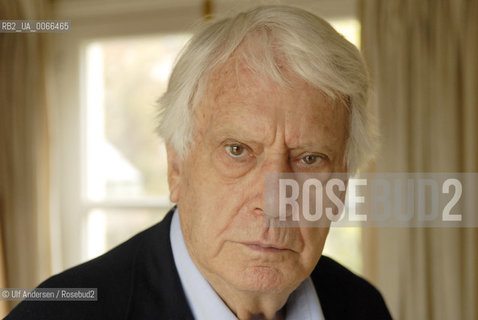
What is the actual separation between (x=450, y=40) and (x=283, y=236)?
3.21 feet

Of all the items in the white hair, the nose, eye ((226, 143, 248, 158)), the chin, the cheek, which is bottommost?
the chin

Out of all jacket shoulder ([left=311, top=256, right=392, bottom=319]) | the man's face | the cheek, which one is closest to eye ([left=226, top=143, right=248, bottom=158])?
the man's face

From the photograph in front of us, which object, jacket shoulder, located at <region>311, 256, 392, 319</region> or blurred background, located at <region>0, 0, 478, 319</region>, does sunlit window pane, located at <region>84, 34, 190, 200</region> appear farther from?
jacket shoulder, located at <region>311, 256, 392, 319</region>

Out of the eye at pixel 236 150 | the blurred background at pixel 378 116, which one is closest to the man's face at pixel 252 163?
the eye at pixel 236 150

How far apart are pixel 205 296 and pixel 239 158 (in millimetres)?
183

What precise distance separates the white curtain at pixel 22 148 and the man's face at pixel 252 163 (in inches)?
13.3

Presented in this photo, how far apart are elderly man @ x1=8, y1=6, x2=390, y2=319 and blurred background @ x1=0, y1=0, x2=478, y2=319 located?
1.42ft

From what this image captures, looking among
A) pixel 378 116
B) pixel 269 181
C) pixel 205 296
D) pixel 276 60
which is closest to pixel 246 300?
pixel 205 296

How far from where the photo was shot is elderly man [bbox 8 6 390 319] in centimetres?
48

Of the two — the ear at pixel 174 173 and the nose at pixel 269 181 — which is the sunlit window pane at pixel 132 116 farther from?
the nose at pixel 269 181

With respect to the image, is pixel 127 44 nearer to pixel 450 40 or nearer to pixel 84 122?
pixel 84 122

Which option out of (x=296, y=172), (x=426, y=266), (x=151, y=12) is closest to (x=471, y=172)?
(x=426, y=266)

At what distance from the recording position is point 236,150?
489 mm

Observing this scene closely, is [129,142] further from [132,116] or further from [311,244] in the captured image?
[311,244]
